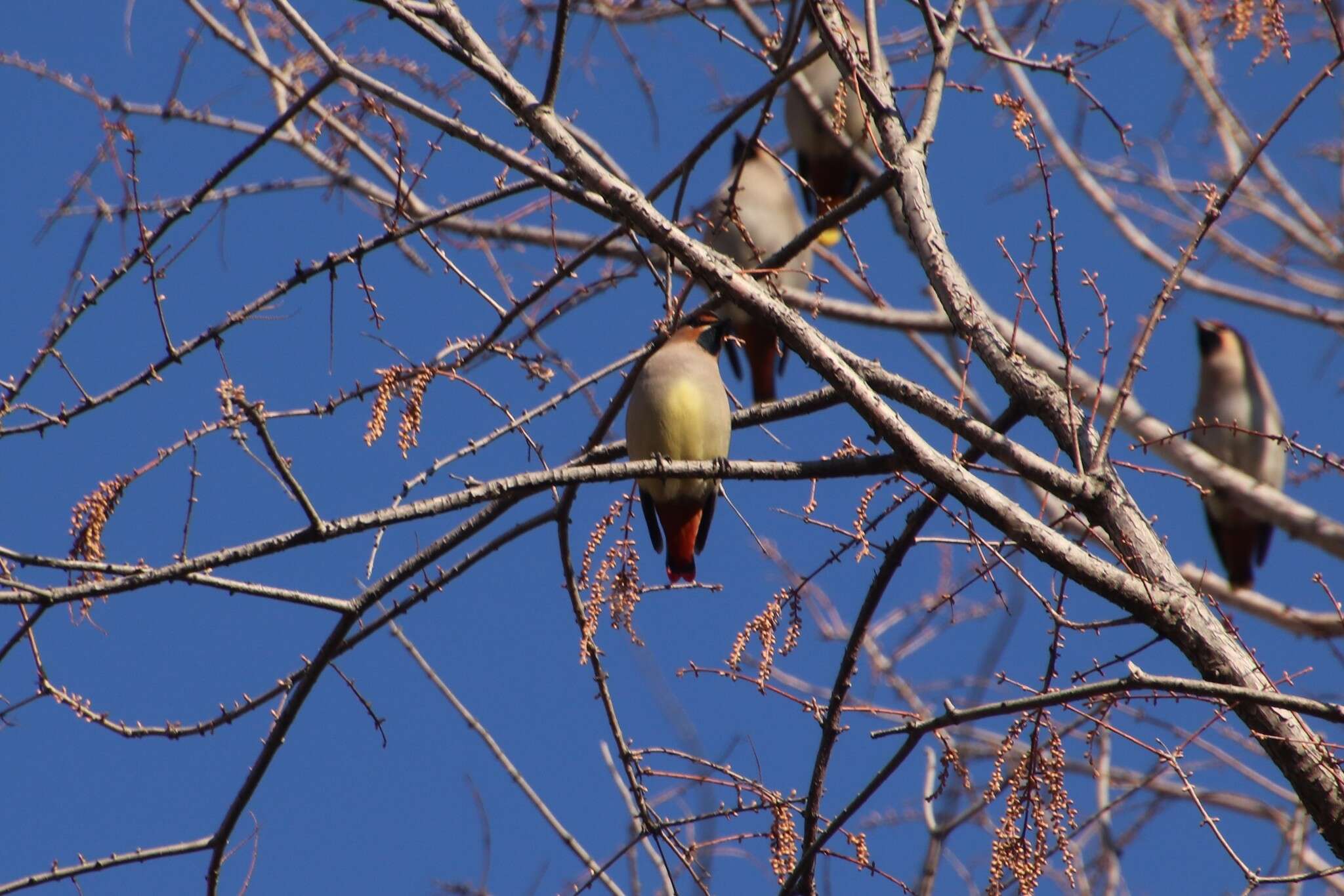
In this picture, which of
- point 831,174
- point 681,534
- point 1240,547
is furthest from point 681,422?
point 1240,547

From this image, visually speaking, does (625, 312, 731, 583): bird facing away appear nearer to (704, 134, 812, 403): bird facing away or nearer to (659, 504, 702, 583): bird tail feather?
(659, 504, 702, 583): bird tail feather

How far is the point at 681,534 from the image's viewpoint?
15.4 feet

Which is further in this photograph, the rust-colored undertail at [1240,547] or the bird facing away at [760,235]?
the rust-colored undertail at [1240,547]

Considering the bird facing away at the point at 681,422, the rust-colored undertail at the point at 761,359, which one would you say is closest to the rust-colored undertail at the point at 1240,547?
the rust-colored undertail at the point at 761,359

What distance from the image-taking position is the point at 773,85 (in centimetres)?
337

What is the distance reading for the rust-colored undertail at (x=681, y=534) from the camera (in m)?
4.65

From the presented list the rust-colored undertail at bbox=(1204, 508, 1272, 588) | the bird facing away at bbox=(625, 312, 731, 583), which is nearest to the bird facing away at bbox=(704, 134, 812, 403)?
the bird facing away at bbox=(625, 312, 731, 583)

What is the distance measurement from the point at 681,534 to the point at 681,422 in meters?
0.49

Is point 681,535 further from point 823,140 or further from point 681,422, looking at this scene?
point 823,140

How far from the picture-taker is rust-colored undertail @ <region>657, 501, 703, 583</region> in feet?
15.3

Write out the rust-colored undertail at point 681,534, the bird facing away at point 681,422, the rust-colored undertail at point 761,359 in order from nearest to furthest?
the bird facing away at point 681,422, the rust-colored undertail at point 681,534, the rust-colored undertail at point 761,359

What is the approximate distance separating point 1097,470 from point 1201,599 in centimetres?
30

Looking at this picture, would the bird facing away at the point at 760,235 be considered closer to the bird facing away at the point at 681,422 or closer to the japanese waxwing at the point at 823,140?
the japanese waxwing at the point at 823,140

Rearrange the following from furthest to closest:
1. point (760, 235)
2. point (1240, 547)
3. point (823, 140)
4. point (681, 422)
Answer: point (1240, 547) → point (823, 140) → point (760, 235) → point (681, 422)
